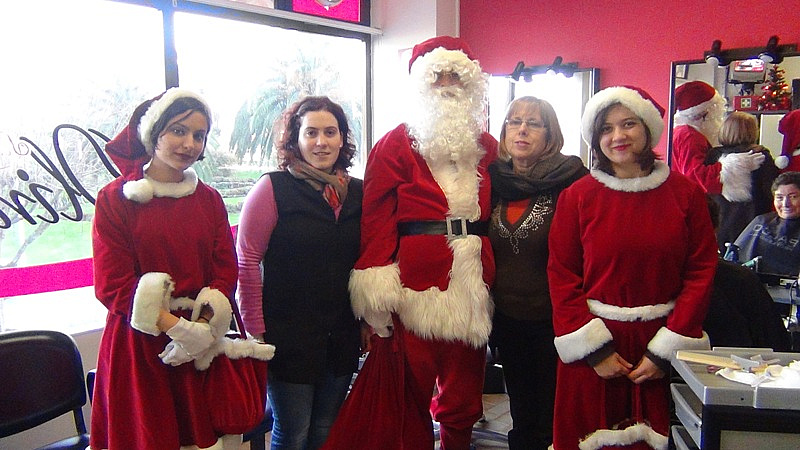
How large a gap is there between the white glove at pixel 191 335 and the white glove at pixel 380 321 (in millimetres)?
547

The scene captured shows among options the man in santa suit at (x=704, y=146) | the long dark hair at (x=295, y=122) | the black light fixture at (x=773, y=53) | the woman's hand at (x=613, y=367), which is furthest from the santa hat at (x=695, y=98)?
the long dark hair at (x=295, y=122)

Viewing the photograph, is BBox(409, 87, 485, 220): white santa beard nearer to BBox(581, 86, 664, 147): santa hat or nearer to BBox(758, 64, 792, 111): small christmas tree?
BBox(581, 86, 664, 147): santa hat

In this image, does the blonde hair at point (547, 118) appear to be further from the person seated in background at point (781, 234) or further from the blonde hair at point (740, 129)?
the blonde hair at point (740, 129)

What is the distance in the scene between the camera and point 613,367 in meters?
1.75

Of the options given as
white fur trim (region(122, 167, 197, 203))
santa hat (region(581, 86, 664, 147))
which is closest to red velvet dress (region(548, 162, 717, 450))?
santa hat (region(581, 86, 664, 147))

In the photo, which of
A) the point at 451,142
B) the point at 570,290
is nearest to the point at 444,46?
the point at 451,142

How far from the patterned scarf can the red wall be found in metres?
2.26

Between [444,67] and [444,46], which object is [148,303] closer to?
[444,67]

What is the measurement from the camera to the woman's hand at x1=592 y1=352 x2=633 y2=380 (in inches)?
69.0

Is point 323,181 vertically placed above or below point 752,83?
below

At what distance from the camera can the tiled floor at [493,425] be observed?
9.58 ft

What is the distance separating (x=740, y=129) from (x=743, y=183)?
271 mm

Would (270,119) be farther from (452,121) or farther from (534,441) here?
(534,441)

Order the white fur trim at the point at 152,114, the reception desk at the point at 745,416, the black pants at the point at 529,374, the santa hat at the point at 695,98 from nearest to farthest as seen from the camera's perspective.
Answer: the reception desk at the point at 745,416 < the white fur trim at the point at 152,114 < the black pants at the point at 529,374 < the santa hat at the point at 695,98
